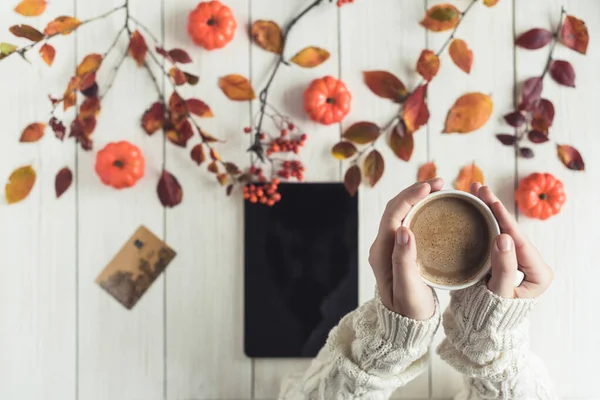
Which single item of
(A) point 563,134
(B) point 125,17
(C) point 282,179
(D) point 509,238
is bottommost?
(D) point 509,238

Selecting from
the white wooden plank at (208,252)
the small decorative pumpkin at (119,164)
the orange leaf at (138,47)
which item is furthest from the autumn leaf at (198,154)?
the orange leaf at (138,47)

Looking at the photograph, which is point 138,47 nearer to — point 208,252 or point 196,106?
point 196,106

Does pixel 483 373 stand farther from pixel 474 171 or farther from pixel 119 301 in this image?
pixel 119 301

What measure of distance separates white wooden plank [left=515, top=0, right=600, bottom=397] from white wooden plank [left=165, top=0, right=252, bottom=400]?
26.0 inches

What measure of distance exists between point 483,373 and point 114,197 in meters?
0.84

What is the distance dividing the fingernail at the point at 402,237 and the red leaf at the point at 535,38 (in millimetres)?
654

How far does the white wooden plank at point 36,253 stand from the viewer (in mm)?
1128

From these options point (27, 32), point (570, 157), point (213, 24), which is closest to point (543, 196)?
point (570, 157)

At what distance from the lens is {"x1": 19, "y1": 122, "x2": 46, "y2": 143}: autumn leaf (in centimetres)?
113

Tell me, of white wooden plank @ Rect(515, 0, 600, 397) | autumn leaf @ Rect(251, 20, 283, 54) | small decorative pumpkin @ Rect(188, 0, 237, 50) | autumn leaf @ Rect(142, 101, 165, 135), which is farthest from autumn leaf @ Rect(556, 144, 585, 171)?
autumn leaf @ Rect(142, 101, 165, 135)

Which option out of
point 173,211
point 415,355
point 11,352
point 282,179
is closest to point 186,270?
point 173,211

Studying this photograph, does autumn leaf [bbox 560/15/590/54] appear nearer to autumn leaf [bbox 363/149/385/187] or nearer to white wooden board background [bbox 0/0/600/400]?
white wooden board background [bbox 0/0/600/400]

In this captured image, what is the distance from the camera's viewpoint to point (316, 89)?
1.07 metres

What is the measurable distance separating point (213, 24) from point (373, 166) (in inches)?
18.3
